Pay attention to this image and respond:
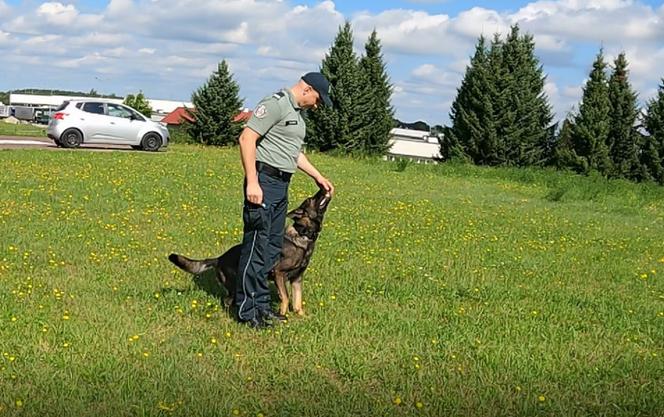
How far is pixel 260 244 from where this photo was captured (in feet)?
18.5

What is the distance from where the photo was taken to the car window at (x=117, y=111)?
23859 mm

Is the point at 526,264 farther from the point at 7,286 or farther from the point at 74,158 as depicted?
the point at 74,158

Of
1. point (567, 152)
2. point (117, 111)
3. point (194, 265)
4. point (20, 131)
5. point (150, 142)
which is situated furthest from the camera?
point (20, 131)

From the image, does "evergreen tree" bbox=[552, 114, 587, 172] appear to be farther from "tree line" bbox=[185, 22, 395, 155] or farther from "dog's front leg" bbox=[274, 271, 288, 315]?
"dog's front leg" bbox=[274, 271, 288, 315]

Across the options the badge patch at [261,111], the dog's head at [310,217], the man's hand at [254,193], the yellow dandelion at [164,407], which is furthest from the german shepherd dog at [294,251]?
the yellow dandelion at [164,407]

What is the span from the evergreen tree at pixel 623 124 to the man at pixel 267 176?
28.5 meters

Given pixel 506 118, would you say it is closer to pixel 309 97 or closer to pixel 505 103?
pixel 505 103

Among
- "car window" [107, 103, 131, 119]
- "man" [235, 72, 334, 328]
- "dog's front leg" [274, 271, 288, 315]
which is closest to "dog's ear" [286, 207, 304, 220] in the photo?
"man" [235, 72, 334, 328]

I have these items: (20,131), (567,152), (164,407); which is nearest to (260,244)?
(164,407)

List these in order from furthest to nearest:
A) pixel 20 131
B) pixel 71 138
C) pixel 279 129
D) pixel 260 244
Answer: pixel 20 131 < pixel 71 138 < pixel 260 244 < pixel 279 129

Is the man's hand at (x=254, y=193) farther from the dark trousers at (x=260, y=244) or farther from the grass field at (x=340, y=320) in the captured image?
the grass field at (x=340, y=320)

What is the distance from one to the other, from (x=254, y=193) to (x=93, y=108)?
64.5 feet

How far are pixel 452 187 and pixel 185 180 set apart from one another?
24.4 feet

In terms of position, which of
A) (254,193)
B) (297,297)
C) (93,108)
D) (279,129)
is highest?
(93,108)
